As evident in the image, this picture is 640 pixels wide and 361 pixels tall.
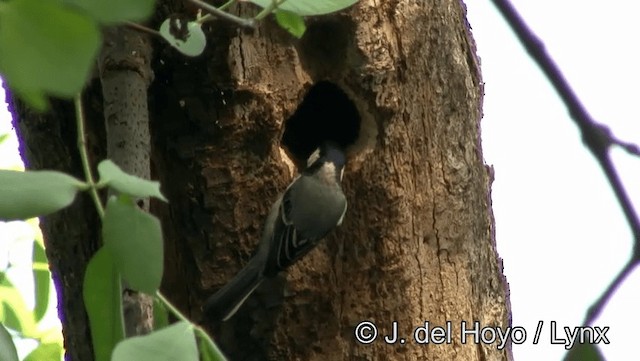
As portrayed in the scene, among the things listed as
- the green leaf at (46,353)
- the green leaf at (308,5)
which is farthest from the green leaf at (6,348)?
the green leaf at (46,353)

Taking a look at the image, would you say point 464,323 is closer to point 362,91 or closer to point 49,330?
point 362,91

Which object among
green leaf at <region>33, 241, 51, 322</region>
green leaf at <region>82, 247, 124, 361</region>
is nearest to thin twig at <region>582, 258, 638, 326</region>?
green leaf at <region>82, 247, 124, 361</region>

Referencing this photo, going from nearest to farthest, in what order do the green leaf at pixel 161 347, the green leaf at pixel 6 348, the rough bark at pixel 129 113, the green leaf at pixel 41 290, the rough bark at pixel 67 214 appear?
the green leaf at pixel 161 347 → the green leaf at pixel 6 348 → the rough bark at pixel 129 113 → the green leaf at pixel 41 290 → the rough bark at pixel 67 214

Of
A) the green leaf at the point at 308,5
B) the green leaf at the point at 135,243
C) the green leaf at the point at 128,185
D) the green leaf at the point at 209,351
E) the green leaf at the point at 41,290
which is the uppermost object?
the green leaf at the point at 41,290

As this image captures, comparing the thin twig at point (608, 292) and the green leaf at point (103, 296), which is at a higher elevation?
the green leaf at point (103, 296)

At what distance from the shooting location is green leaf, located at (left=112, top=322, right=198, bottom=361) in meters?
0.67

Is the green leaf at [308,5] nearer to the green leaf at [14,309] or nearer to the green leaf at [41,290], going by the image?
the green leaf at [41,290]

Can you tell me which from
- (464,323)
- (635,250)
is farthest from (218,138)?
(635,250)

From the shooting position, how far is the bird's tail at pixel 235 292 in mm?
1854

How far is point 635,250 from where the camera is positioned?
0.48m

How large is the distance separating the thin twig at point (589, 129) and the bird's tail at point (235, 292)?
4.47 feet

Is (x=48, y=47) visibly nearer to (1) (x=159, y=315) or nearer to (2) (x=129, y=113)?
(1) (x=159, y=315)

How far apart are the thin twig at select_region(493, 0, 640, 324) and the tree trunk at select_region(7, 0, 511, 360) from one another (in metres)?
1.35

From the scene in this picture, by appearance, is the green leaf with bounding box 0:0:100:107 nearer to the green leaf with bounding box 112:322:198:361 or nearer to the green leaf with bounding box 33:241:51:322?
the green leaf with bounding box 112:322:198:361
